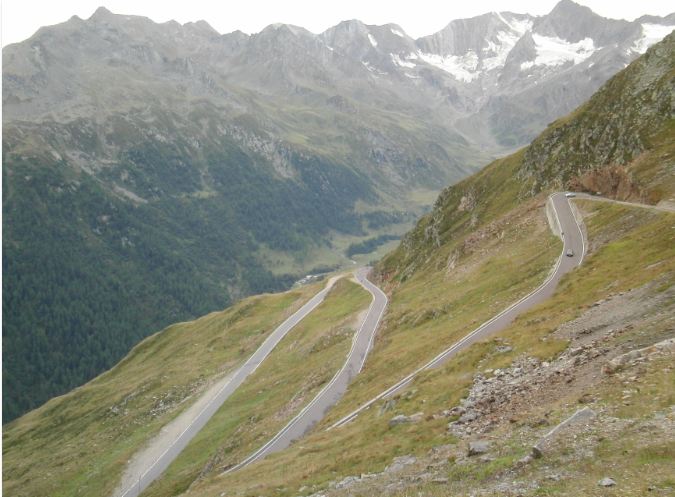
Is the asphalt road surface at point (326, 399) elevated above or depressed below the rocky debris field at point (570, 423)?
below

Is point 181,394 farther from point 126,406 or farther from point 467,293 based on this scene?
point 467,293

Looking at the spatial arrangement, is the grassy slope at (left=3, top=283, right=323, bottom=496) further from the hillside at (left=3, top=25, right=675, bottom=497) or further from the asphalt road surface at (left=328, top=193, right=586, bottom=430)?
the asphalt road surface at (left=328, top=193, right=586, bottom=430)

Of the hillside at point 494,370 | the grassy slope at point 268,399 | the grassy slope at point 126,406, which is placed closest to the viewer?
the hillside at point 494,370

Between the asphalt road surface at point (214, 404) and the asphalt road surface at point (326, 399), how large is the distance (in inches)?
884

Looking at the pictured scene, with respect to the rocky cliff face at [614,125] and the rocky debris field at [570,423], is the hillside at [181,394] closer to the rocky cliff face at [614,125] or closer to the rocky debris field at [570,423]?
the rocky debris field at [570,423]

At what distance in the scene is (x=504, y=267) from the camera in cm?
6353

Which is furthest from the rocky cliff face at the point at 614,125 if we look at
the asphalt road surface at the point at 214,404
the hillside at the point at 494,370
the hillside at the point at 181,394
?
the asphalt road surface at the point at 214,404

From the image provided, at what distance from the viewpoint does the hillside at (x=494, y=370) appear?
20672 millimetres

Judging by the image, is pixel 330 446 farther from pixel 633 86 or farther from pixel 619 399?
pixel 633 86

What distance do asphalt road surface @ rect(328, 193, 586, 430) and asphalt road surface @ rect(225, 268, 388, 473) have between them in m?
9.02

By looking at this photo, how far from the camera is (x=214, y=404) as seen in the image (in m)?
81.1

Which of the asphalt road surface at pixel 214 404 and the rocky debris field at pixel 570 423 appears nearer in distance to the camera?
the rocky debris field at pixel 570 423

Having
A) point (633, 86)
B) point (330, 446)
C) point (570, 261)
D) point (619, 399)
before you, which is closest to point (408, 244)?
point (633, 86)

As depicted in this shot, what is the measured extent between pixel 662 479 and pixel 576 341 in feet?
51.0
